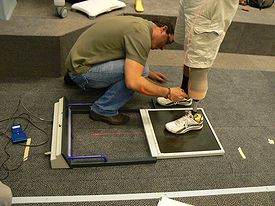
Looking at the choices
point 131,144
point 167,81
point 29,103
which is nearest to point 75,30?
point 29,103

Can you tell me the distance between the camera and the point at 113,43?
1479mm

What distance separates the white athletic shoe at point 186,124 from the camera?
1607mm

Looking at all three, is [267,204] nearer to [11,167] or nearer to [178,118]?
[178,118]

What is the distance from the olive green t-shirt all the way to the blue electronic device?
0.42 metres

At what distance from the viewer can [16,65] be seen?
1910 millimetres

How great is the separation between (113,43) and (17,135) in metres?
0.69

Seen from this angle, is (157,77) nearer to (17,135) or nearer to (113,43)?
(113,43)

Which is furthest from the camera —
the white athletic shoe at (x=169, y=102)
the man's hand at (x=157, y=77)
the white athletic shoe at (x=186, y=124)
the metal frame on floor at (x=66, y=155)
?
the man's hand at (x=157, y=77)

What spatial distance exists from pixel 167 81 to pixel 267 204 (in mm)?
1057

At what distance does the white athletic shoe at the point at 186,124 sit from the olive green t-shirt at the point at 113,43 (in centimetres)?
41

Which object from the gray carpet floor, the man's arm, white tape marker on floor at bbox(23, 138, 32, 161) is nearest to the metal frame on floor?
the gray carpet floor

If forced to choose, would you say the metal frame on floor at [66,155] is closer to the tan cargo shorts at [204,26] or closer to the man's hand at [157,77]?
the tan cargo shorts at [204,26]

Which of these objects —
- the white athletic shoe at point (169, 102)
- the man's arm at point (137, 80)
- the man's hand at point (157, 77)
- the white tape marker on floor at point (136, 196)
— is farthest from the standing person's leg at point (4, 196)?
Result: the man's hand at point (157, 77)

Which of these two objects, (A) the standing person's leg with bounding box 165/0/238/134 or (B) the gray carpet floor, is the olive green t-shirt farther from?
(B) the gray carpet floor
